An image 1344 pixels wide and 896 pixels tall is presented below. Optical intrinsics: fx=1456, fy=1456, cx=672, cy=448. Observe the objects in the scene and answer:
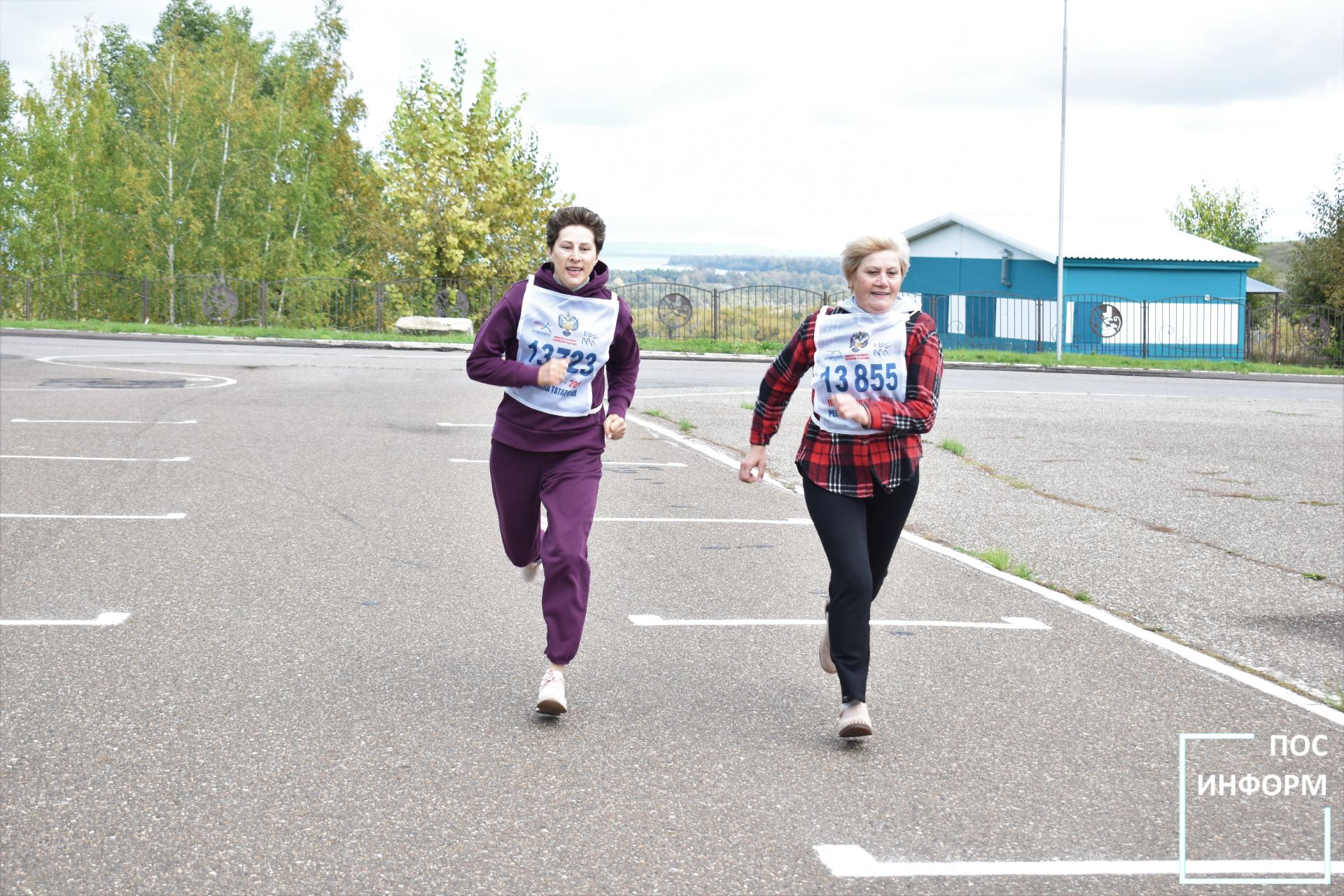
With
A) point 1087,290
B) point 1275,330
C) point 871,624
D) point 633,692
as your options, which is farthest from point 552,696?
point 1087,290

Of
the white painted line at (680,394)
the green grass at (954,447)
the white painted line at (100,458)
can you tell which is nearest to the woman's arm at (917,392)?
the white painted line at (100,458)

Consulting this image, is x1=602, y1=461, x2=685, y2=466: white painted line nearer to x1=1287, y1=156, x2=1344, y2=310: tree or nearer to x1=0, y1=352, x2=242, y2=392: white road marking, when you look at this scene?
x1=0, y1=352, x2=242, y2=392: white road marking

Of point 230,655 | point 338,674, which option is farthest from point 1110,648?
point 230,655

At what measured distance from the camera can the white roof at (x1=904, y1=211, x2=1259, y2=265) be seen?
44.2 metres

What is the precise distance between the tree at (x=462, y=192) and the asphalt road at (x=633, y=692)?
90.5ft

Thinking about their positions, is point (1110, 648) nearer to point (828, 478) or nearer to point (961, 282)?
point (828, 478)

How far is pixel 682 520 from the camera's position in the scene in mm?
9734

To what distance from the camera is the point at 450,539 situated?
28.7 ft

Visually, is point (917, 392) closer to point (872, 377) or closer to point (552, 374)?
point (872, 377)

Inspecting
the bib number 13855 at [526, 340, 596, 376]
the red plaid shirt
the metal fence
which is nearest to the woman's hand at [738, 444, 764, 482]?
the red plaid shirt

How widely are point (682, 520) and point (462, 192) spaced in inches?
1235

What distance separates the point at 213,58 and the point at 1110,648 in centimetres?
5508

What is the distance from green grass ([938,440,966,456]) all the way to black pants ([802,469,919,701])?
28.4 ft

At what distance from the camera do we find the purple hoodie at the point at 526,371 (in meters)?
5.44
